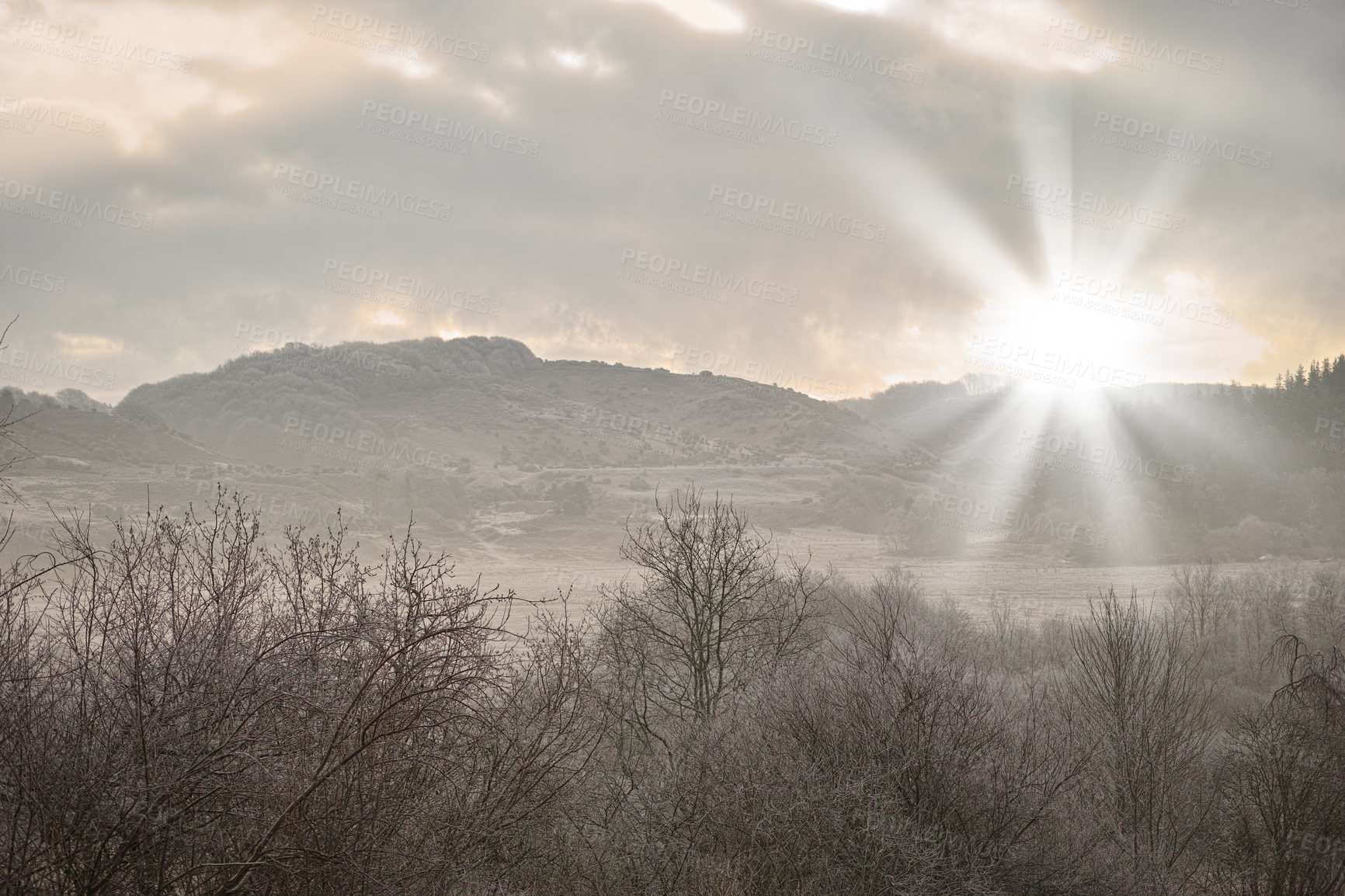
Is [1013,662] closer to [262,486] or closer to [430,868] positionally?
[430,868]

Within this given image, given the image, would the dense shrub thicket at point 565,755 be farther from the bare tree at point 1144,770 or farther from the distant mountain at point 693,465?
the distant mountain at point 693,465

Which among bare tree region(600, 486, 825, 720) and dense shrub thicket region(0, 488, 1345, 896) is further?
bare tree region(600, 486, 825, 720)

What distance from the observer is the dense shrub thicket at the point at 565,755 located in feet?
22.1

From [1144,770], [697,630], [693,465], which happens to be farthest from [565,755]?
[693,465]

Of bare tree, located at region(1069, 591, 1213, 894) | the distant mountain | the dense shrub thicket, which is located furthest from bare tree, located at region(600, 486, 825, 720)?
the distant mountain

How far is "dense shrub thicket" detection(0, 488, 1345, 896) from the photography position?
6.73 meters

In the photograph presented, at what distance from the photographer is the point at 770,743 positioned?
1420 centimetres

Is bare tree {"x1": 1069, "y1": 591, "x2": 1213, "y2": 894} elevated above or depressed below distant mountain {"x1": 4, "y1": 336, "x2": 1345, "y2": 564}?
below

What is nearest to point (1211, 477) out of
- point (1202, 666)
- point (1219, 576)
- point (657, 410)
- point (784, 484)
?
point (1219, 576)

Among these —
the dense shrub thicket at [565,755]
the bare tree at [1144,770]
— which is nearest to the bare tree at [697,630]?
the dense shrub thicket at [565,755]

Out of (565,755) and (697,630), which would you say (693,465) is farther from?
(565,755)

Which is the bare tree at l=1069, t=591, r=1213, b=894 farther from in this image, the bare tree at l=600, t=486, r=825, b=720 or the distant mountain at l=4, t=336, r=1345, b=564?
the distant mountain at l=4, t=336, r=1345, b=564

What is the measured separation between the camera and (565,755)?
34.8 ft

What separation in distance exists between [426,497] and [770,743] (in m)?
55.2
